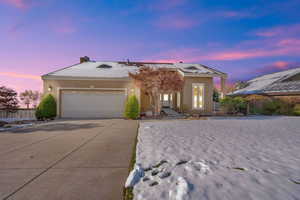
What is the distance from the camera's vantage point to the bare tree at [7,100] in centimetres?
1156

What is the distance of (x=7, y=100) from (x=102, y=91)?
26.5ft

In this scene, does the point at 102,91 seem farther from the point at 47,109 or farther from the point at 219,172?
the point at 219,172

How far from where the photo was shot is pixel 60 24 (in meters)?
11.5

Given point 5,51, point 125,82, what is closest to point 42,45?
point 5,51

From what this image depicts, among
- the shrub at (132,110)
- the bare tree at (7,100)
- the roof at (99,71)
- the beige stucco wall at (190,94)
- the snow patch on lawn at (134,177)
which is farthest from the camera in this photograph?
the beige stucco wall at (190,94)

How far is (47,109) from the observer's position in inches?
410

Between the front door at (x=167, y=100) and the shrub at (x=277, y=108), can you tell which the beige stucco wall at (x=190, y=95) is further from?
the shrub at (x=277, y=108)

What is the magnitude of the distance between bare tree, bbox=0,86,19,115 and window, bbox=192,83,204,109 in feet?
53.4

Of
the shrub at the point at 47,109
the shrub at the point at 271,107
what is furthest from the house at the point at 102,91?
the shrub at the point at 271,107

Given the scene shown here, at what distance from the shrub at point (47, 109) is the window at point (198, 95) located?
12.2 metres

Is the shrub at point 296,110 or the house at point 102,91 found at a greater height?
the house at point 102,91

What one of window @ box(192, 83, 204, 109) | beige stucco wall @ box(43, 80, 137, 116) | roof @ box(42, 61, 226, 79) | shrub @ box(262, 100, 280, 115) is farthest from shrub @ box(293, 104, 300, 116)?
beige stucco wall @ box(43, 80, 137, 116)

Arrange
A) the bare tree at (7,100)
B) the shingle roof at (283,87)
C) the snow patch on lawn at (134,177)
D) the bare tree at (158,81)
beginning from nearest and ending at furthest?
the snow patch on lawn at (134,177) < the bare tree at (158,81) < the bare tree at (7,100) < the shingle roof at (283,87)

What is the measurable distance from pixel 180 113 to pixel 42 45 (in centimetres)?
1567
